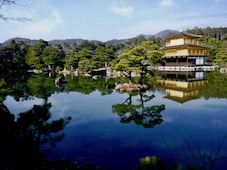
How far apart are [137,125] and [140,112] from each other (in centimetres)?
266

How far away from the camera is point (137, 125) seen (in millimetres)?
13242

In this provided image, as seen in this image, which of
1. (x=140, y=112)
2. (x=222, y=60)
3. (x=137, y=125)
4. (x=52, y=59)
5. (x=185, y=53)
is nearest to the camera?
(x=137, y=125)

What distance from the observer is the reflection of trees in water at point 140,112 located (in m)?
13.9

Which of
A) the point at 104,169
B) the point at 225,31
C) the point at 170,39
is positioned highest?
the point at 225,31

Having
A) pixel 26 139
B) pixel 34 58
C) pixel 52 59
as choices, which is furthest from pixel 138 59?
pixel 34 58

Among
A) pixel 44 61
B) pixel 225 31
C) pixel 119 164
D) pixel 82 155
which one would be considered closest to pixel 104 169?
pixel 119 164

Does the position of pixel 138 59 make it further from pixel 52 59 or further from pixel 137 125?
pixel 52 59

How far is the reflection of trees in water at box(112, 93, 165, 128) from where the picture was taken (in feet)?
45.6

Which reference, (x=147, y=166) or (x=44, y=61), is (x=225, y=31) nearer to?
(x=44, y=61)

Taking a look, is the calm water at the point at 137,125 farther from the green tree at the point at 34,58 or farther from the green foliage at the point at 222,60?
the green tree at the point at 34,58

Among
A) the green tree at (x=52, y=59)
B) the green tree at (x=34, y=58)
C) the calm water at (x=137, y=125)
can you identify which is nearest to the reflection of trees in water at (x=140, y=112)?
the calm water at (x=137, y=125)

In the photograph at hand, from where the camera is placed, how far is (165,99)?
Result: 20250 millimetres

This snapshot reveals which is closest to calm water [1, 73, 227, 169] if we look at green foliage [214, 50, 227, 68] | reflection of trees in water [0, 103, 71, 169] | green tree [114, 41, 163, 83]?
reflection of trees in water [0, 103, 71, 169]

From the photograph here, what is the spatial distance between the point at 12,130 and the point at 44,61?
Result: 44.4 metres
